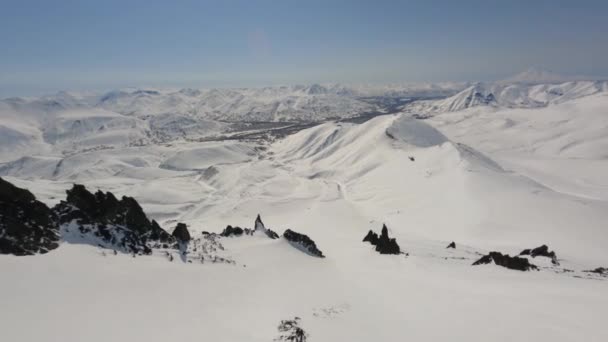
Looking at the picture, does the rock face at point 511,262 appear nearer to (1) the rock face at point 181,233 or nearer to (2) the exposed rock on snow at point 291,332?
(2) the exposed rock on snow at point 291,332

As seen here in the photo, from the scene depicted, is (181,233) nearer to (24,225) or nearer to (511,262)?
(24,225)

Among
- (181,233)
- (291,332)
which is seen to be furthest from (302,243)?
(291,332)

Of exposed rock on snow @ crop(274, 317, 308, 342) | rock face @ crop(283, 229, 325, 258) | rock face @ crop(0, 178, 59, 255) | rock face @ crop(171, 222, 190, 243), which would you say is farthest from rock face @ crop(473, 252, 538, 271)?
rock face @ crop(0, 178, 59, 255)

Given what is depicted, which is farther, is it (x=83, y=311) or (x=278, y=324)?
(x=278, y=324)

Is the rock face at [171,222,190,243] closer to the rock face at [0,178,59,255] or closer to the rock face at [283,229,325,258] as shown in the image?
the rock face at [0,178,59,255]

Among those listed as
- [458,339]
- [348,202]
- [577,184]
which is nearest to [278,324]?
[458,339]

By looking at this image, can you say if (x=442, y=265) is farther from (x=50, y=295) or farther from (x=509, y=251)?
(x=50, y=295)

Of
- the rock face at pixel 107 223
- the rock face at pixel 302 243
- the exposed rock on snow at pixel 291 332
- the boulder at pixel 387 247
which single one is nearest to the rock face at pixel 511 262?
the boulder at pixel 387 247
